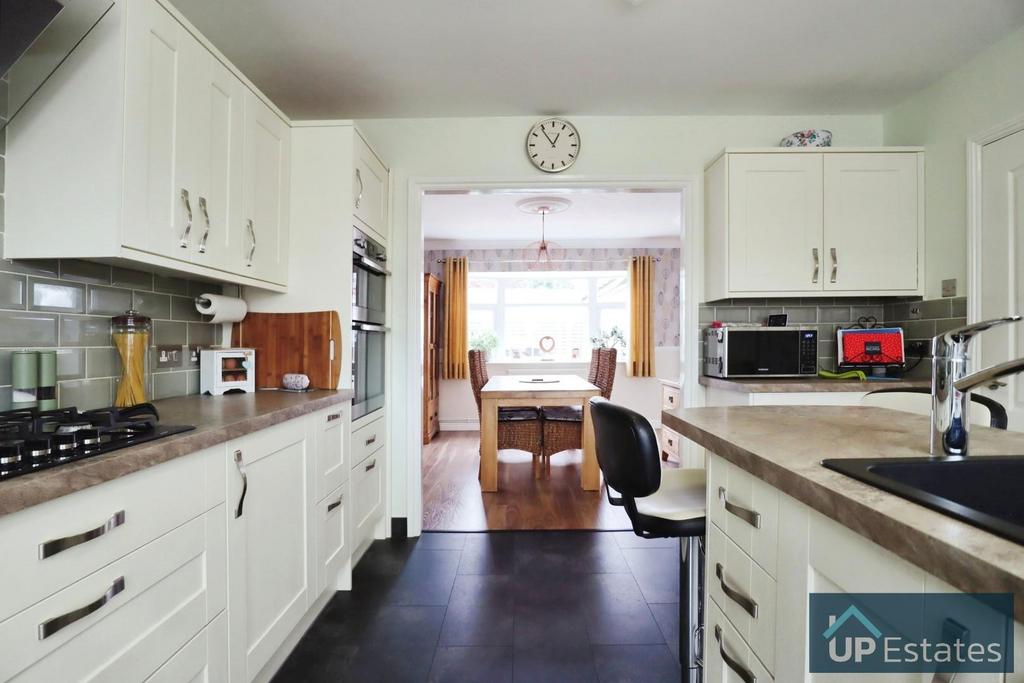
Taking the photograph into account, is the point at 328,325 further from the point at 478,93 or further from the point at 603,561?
the point at 603,561

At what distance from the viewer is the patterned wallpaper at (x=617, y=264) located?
240 inches

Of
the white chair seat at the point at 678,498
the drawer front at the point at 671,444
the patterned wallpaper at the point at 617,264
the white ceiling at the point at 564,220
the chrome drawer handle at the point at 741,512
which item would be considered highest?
the white ceiling at the point at 564,220

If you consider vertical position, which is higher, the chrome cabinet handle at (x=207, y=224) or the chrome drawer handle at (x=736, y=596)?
the chrome cabinet handle at (x=207, y=224)

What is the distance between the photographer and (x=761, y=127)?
9.34ft

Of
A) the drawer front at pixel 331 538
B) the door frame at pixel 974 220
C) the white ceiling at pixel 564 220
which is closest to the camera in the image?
the drawer front at pixel 331 538

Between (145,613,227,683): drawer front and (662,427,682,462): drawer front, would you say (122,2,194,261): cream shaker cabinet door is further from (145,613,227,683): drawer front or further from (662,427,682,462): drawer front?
(662,427,682,462): drawer front

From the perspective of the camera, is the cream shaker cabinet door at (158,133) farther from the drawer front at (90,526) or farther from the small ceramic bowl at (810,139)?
the small ceramic bowl at (810,139)

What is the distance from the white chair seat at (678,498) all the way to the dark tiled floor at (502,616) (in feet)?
2.12

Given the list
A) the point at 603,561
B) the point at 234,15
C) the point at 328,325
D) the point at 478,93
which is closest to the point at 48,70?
the point at 234,15

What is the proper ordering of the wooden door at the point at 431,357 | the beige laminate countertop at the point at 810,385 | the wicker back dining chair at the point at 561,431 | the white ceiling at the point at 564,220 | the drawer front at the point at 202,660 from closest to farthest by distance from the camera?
the drawer front at the point at 202,660
the beige laminate countertop at the point at 810,385
the wicker back dining chair at the point at 561,431
the white ceiling at the point at 564,220
the wooden door at the point at 431,357

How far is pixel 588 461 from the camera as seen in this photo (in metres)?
3.62

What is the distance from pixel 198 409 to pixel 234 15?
5.10 ft

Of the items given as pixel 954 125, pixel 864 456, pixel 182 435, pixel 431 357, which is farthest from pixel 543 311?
pixel 864 456

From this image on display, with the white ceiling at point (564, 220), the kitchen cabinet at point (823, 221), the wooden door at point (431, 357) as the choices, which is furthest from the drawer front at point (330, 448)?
the wooden door at point (431, 357)
